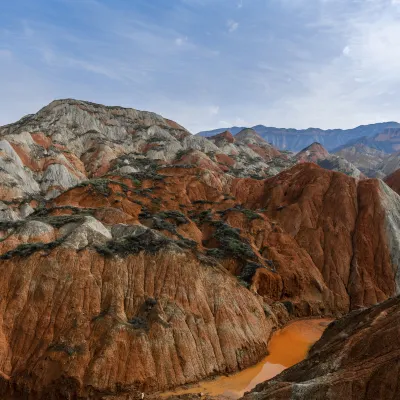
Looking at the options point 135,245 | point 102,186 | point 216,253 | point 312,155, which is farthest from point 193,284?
point 312,155

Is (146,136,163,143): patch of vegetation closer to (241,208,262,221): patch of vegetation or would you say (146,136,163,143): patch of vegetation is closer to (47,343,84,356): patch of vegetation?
(241,208,262,221): patch of vegetation

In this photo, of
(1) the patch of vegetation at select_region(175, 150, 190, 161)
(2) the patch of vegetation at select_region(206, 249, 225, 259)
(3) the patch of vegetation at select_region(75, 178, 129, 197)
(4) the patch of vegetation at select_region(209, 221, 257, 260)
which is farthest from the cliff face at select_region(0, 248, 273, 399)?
(1) the patch of vegetation at select_region(175, 150, 190, 161)

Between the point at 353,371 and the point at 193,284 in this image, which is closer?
the point at 353,371

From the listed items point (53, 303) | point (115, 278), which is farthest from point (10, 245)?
point (115, 278)

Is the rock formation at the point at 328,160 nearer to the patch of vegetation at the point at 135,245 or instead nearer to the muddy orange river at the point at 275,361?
the muddy orange river at the point at 275,361

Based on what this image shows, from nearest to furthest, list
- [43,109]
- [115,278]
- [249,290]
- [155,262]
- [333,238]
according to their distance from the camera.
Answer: [115,278]
[155,262]
[249,290]
[333,238]
[43,109]

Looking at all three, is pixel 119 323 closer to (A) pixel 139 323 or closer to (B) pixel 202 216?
(A) pixel 139 323

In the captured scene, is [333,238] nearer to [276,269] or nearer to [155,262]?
[276,269]

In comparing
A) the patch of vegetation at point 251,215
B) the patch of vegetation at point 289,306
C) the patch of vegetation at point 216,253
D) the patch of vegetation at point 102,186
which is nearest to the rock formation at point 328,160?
the patch of vegetation at point 251,215
